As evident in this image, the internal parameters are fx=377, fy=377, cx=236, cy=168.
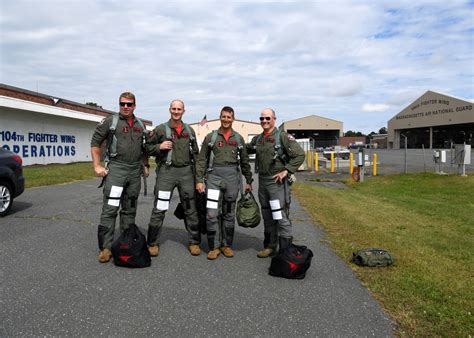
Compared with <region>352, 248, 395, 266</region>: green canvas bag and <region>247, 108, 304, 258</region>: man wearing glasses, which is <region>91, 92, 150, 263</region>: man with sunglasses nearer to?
<region>247, 108, 304, 258</region>: man wearing glasses

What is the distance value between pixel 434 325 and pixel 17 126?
2114 centimetres

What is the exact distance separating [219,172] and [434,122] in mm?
60203

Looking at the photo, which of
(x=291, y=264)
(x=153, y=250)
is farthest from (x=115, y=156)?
(x=291, y=264)

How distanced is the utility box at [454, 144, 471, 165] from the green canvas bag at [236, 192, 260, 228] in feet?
45.4

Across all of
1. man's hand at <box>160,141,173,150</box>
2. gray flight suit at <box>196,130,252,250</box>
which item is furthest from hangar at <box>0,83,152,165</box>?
gray flight suit at <box>196,130,252,250</box>

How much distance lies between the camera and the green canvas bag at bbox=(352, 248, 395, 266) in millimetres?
4520

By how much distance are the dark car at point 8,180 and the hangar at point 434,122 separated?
1877 inches

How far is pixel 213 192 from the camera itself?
4.82 m

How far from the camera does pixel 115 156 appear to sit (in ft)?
15.0

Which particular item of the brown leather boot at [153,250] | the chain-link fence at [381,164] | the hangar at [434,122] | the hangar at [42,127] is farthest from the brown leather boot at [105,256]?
the hangar at [434,122]

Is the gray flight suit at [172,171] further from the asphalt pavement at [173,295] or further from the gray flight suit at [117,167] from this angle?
the asphalt pavement at [173,295]

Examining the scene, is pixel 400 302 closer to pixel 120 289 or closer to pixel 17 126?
pixel 120 289

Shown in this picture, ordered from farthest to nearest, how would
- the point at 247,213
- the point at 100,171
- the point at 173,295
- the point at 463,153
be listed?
the point at 463,153 < the point at 247,213 < the point at 100,171 < the point at 173,295

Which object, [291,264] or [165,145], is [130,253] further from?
[291,264]
